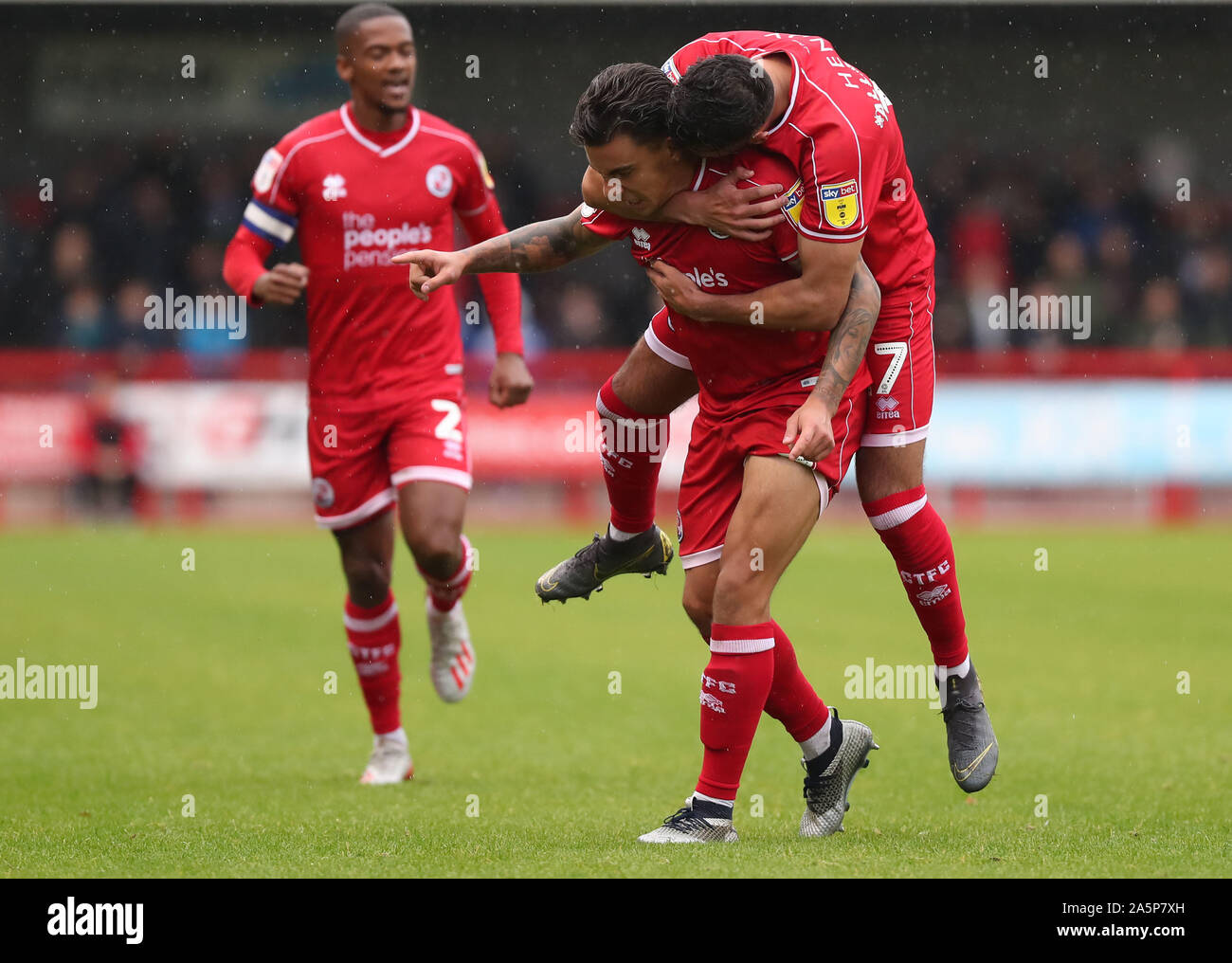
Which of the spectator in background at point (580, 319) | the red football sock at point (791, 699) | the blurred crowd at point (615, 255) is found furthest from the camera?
the spectator in background at point (580, 319)

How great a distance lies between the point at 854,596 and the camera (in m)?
11.8

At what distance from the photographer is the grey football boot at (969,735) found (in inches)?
209

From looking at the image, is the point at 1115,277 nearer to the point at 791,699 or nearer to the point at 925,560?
the point at 925,560

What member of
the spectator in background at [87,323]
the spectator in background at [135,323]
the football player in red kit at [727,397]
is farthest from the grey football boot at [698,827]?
the spectator in background at [87,323]

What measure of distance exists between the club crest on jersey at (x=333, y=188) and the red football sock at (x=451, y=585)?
146 cm

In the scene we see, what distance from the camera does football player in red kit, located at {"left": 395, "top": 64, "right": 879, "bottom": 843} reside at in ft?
15.0

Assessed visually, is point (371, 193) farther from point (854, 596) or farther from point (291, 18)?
point (291, 18)

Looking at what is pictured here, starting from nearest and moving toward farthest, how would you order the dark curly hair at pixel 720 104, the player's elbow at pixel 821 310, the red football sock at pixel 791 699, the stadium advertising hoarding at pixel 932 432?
the dark curly hair at pixel 720 104, the player's elbow at pixel 821 310, the red football sock at pixel 791 699, the stadium advertising hoarding at pixel 932 432

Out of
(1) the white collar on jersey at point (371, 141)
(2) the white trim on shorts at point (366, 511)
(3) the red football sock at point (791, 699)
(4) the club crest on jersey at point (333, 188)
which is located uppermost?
(1) the white collar on jersey at point (371, 141)

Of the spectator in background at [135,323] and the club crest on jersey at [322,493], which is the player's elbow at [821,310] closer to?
the club crest on jersey at [322,493]

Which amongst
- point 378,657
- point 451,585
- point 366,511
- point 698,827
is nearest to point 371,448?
point 366,511

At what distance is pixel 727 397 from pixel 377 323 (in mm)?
2122

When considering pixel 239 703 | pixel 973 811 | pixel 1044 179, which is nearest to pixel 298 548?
pixel 239 703

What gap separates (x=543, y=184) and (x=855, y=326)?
56.6 feet
